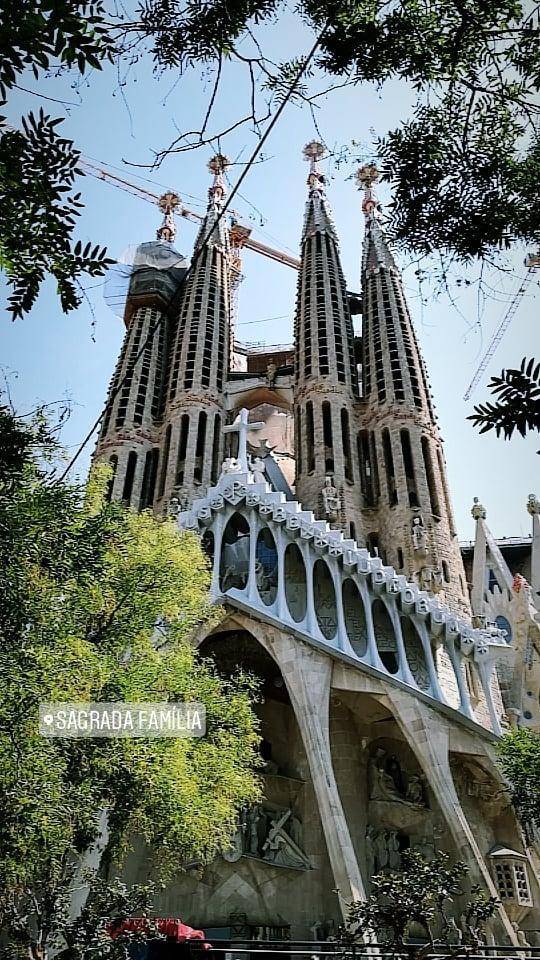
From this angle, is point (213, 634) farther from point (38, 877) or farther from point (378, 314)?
point (378, 314)

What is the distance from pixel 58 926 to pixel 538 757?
11214 mm

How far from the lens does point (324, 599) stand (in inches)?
744

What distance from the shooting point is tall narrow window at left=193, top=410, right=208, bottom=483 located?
2660cm

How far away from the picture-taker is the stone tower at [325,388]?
24.8 meters

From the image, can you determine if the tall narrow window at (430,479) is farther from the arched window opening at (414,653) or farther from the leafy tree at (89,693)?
the leafy tree at (89,693)

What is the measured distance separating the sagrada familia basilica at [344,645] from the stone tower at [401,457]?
0.07 metres

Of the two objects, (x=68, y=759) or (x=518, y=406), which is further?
(x=68, y=759)

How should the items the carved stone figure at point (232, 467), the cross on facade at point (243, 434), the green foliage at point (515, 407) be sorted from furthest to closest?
the cross on facade at point (243, 434), the carved stone figure at point (232, 467), the green foliage at point (515, 407)

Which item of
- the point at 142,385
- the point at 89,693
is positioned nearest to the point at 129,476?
the point at 142,385

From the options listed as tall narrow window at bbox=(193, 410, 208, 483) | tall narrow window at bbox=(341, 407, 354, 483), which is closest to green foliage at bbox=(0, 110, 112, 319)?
tall narrow window at bbox=(341, 407, 354, 483)

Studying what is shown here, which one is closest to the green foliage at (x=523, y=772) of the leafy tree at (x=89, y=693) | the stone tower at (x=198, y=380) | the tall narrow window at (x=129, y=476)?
the leafy tree at (x=89, y=693)

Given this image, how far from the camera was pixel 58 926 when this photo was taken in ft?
21.5

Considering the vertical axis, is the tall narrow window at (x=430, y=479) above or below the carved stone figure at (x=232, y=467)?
above

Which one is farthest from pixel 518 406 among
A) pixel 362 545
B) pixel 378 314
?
pixel 378 314
